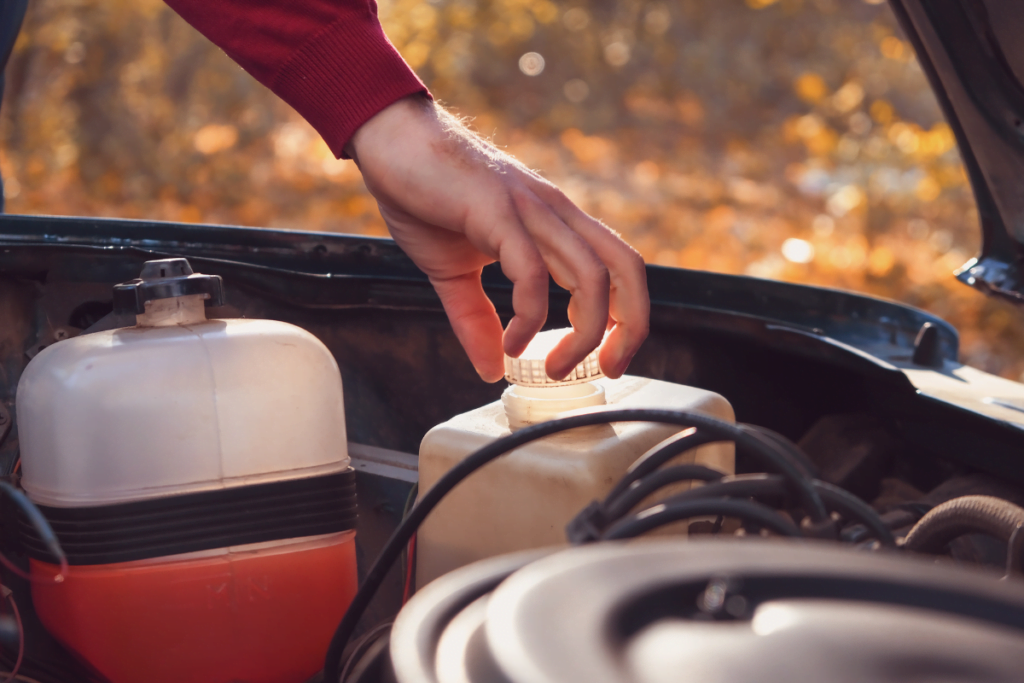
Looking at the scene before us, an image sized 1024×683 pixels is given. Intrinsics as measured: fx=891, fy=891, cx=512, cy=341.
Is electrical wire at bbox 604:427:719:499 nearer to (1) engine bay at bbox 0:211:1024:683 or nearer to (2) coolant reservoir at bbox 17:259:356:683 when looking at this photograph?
(1) engine bay at bbox 0:211:1024:683

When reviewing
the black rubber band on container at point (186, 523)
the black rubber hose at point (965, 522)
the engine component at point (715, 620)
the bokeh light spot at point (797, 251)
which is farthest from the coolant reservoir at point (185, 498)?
the bokeh light spot at point (797, 251)

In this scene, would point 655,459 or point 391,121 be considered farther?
point 391,121

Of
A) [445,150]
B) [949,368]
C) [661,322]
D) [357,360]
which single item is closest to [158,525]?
[445,150]

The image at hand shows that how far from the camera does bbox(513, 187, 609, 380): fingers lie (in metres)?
0.83

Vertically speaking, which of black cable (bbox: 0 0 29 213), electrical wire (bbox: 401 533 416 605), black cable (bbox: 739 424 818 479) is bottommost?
electrical wire (bbox: 401 533 416 605)

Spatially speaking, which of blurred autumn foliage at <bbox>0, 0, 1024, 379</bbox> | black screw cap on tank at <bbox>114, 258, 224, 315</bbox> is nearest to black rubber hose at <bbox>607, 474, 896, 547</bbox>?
black screw cap on tank at <bbox>114, 258, 224, 315</bbox>

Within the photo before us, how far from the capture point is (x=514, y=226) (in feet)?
2.82

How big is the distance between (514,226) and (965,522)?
0.47 meters

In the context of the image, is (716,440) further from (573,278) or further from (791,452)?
(573,278)

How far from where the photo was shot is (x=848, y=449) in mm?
1271

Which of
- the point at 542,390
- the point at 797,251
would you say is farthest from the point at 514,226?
the point at 797,251

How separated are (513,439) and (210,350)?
302mm

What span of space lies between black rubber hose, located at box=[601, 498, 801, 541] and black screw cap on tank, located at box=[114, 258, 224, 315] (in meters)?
0.48

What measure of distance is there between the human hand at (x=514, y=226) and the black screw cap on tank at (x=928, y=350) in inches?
23.3
